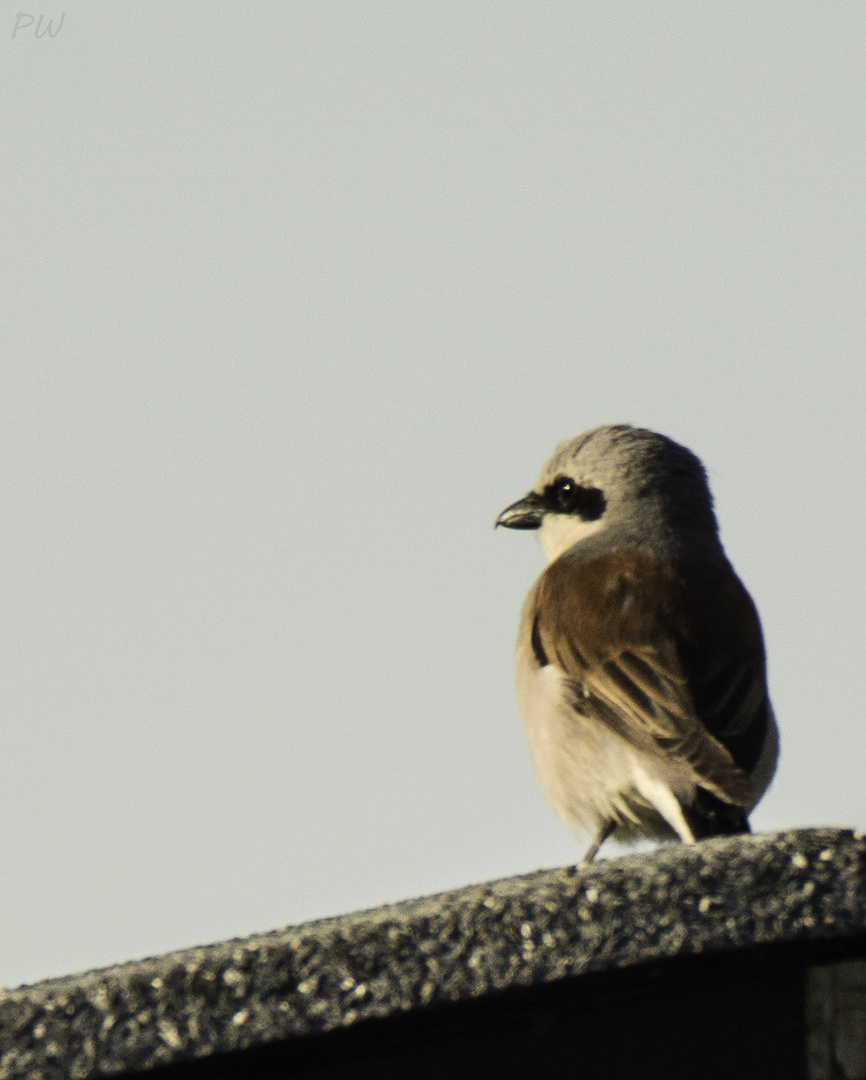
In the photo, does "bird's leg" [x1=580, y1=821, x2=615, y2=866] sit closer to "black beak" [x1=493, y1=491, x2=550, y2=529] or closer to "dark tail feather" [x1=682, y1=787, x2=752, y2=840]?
"dark tail feather" [x1=682, y1=787, x2=752, y2=840]

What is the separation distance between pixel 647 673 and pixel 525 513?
1890 millimetres

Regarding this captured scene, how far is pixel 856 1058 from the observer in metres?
1.73

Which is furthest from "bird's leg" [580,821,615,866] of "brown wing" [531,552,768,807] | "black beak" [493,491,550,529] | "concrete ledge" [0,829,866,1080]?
"concrete ledge" [0,829,866,1080]

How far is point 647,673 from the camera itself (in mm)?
4594

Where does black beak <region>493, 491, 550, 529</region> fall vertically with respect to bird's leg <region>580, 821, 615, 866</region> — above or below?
above

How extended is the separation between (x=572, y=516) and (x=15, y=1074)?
4.50m

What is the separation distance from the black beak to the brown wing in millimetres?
840

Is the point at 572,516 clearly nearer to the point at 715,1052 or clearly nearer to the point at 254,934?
the point at 254,934

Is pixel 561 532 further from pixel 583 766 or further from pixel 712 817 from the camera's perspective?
pixel 712 817

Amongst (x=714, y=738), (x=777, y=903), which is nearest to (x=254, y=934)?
(x=777, y=903)

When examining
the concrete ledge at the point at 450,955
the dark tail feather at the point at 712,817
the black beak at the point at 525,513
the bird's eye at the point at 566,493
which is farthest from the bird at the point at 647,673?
the concrete ledge at the point at 450,955

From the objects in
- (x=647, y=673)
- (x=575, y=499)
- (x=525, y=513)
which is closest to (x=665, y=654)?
(x=647, y=673)

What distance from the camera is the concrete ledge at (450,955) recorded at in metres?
1.77

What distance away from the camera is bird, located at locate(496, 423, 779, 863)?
4242 mm
